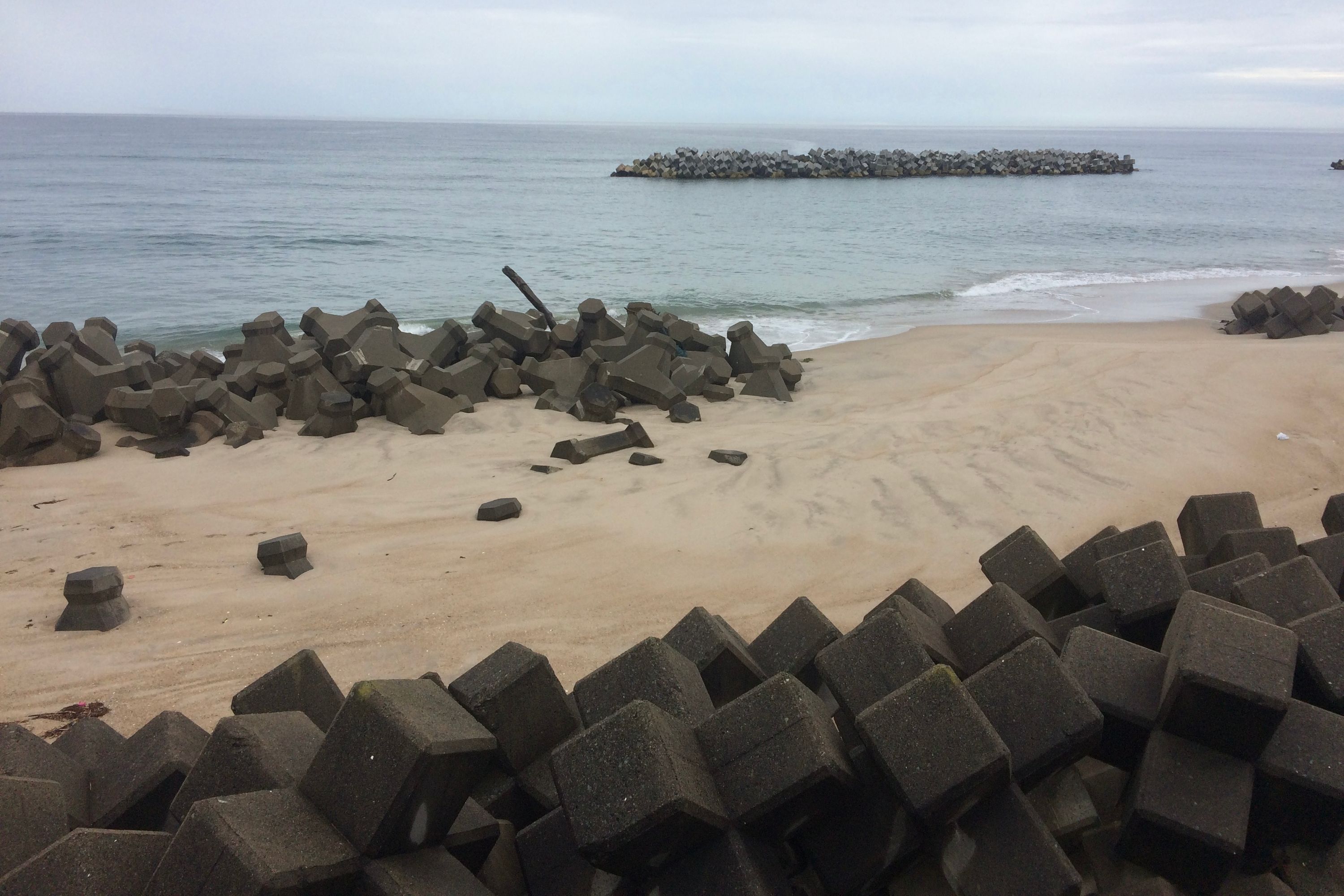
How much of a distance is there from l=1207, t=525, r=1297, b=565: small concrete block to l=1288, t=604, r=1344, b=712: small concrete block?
1.09 meters

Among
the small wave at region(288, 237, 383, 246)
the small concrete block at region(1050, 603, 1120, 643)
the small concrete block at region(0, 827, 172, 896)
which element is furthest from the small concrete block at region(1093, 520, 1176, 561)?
the small wave at region(288, 237, 383, 246)

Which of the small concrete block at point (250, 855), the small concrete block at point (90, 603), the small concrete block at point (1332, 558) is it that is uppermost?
the small concrete block at point (1332, 558)

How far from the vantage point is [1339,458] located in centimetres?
726

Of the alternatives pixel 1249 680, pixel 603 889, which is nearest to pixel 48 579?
pixel 603 889

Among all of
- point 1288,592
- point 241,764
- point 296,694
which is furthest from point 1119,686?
point 296,694

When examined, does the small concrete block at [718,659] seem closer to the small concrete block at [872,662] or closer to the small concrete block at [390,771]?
the small concrete block at [872,662]

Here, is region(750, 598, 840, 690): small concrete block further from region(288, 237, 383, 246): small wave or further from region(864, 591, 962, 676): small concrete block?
region(288, 237, 383, 246): small wave

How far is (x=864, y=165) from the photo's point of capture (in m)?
64.4

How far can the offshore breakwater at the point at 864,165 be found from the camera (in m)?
61.2

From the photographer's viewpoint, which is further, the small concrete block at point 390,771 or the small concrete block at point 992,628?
the small concrete block at point 992,628

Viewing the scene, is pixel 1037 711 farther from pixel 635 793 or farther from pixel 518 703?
pixel 518 703

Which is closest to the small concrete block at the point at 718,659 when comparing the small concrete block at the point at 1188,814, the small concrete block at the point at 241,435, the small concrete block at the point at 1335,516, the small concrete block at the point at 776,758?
the small concrete block at the point at 776,758

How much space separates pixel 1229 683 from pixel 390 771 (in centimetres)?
211

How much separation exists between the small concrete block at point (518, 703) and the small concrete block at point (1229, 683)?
180cm
